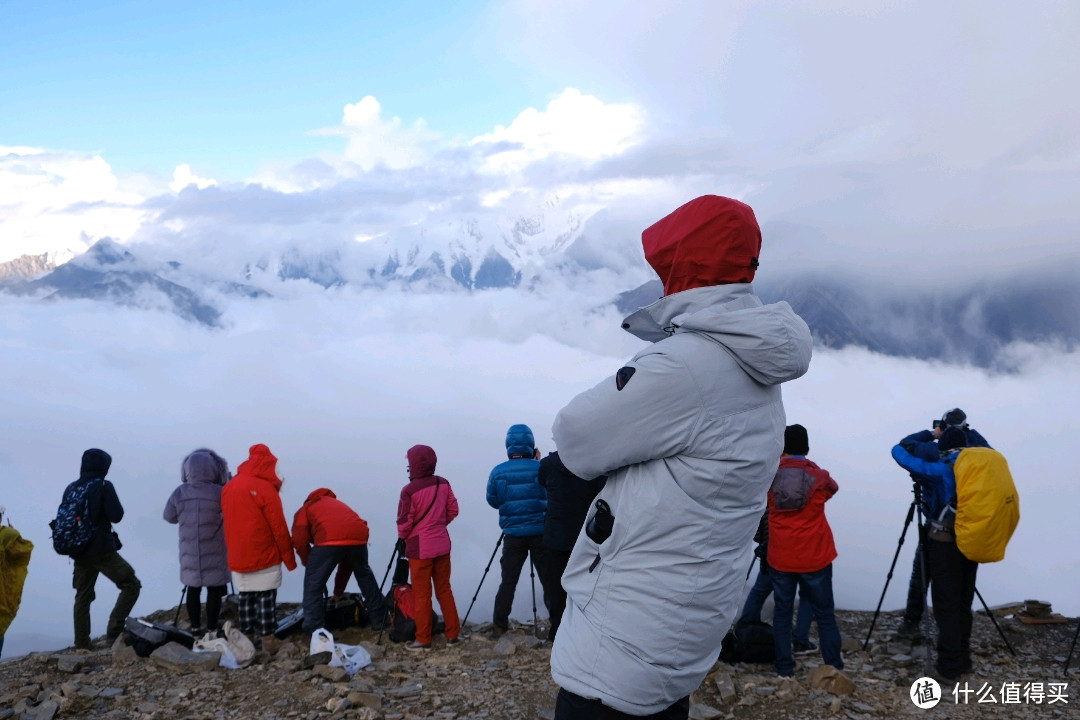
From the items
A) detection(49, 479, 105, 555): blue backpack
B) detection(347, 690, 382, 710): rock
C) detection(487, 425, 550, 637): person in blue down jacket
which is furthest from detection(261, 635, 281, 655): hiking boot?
detection(487, 425, 550, 637): person in blue down jacket

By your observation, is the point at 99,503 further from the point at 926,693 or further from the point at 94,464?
the point at 926,693

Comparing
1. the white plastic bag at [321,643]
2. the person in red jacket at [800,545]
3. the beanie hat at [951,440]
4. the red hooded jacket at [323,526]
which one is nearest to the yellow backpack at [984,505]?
the beanie hat at [951,440]

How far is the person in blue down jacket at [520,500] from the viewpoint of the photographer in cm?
836

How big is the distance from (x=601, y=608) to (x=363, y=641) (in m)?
7.01

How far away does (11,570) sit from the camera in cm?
719

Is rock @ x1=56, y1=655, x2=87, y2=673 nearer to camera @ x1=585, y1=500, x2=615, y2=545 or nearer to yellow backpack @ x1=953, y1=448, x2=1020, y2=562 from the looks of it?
camera @ x1=585, y1=500, x2=615, y2=545

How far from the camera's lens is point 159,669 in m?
7.33

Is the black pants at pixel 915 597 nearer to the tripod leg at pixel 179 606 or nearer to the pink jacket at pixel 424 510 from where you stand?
the pink jacket at pixel 424 510

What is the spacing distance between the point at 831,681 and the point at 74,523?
7.68 m

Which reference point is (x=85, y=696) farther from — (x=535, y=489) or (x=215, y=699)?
(x=535, y=489)

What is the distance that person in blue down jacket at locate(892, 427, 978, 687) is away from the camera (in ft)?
22.4

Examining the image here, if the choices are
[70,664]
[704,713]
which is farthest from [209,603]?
[704,713]

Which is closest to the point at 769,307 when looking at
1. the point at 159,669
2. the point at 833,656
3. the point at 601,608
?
the point at 601,608

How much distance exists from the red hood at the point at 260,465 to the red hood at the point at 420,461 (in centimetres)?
143
